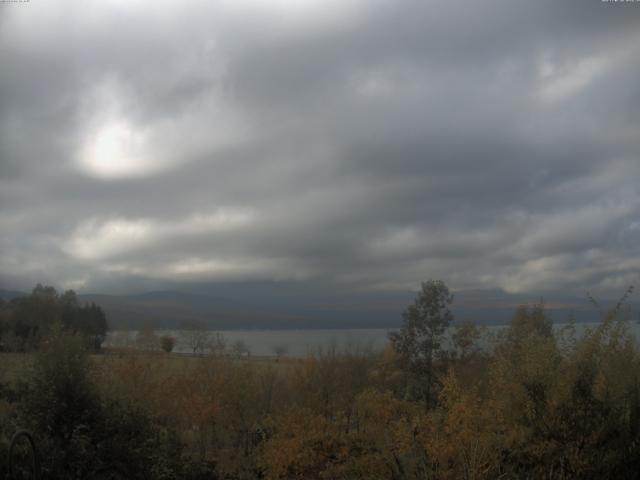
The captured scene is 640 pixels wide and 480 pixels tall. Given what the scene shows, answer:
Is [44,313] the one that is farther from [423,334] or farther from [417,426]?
[417,426]

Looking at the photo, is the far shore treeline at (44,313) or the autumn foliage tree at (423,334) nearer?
the autumn foliage tree at (423,334)

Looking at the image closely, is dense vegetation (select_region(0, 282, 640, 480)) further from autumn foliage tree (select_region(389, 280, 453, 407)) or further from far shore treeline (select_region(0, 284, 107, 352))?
far shore treeline (select_region(0, 284, 107, 352))

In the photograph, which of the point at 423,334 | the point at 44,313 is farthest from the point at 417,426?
the point at 44,313

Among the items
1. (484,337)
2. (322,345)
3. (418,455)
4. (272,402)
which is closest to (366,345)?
(322,345)

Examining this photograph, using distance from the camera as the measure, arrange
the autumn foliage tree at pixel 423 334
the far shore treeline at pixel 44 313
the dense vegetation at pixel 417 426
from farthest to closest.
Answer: the far shore treeline at pixel 44 313 < the autumn foliage tree at pixel 423 334 < the dense vegetation at pixel 417 426

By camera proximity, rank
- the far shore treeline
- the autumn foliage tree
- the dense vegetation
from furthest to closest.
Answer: the far shore treeline
the autumn foliage tree
the dense vegetation

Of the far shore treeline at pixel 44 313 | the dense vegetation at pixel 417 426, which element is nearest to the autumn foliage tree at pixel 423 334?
the dense vegetation at pixel 417 426

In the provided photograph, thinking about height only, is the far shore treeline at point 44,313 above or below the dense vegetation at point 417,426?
above

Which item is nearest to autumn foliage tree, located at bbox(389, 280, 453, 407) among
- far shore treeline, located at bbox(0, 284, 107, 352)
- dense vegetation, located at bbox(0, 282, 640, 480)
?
dense vegetation, located at bbox(0, 282, 640, 480)

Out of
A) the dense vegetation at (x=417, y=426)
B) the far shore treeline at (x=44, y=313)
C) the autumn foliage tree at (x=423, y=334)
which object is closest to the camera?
the dense vegetation at (x=417, y=426)

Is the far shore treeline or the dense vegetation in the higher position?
the far shore treeline

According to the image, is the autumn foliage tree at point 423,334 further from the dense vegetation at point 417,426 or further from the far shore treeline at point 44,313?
the far shore treeline at point 44,313

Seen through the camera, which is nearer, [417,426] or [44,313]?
[417,426]

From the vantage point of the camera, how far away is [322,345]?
112ft
